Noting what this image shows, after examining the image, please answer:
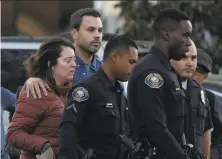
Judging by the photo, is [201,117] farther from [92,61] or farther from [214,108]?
[92,61]

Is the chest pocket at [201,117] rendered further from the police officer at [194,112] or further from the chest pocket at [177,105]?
the chest pocket at [177,105]

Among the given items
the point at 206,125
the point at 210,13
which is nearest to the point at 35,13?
the point at 210,13

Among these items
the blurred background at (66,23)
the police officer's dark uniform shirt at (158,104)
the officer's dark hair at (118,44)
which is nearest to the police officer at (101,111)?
the officer's dark hair at (118,44)

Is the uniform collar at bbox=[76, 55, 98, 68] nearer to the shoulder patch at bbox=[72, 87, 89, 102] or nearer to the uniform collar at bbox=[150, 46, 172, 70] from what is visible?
the shoulder patch at bbox=[72, 87, 89, 102]

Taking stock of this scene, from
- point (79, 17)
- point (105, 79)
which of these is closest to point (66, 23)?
point (79, 17)

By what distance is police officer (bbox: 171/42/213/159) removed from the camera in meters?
4.52

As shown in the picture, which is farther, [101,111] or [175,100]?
[101,111]

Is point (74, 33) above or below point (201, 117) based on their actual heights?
above

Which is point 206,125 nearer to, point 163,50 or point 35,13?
point 163,50

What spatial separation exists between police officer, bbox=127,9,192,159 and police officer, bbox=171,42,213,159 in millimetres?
192

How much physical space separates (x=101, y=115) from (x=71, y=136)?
248mm

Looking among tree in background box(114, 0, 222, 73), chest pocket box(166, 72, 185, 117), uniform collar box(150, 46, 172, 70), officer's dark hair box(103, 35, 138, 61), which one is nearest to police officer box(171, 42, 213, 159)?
chest pocket box(166, 72, 185, 117)

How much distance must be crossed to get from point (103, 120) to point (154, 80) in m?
0.50

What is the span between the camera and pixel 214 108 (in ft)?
18.5
